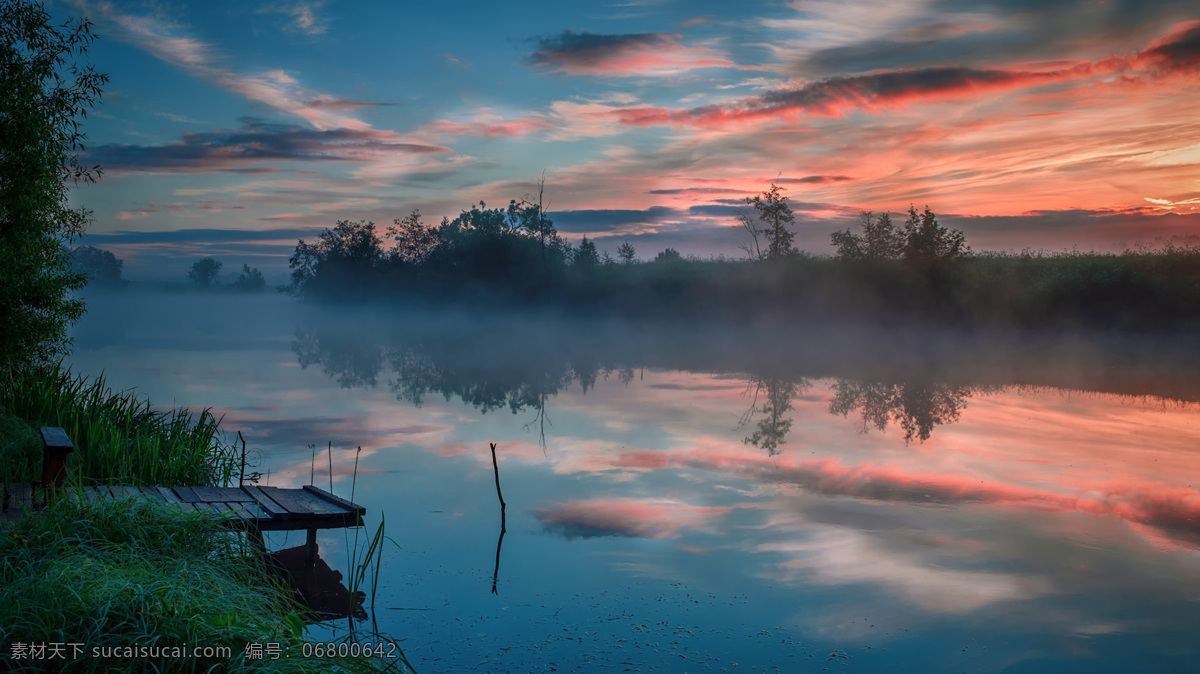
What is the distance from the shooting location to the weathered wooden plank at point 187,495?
308 inches

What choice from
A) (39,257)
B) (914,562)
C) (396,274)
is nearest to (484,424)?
(39,257)

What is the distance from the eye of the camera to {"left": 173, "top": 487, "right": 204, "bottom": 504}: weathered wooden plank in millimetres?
7824

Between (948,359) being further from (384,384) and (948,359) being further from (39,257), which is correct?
(39,257)

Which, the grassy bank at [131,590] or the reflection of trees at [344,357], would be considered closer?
the grassy bank at [131,590]

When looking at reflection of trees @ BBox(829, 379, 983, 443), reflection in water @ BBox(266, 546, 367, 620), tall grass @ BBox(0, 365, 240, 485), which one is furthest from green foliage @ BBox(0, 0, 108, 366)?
reflection of trees @ BBox(829, 379, 983, 443)

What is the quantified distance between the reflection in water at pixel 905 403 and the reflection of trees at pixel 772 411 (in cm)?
123

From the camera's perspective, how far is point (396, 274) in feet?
232

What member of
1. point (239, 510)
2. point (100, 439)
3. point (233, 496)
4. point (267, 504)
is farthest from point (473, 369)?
point (239, 510)

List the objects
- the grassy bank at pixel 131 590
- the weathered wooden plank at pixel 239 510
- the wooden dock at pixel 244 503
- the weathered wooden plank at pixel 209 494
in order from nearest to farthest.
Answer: the grassy bank at pixel 131 590 < the wooden dock at pixel 244 503 < the weathered wooden plank at pixel 239 510 < the weathered wooden plank at pixel 209 494

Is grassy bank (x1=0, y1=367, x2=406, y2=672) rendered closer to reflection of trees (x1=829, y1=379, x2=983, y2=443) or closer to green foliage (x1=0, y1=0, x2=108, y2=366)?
green foliage (x1=0, y1=0, x2=108, y2=366)

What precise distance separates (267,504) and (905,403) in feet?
58.1

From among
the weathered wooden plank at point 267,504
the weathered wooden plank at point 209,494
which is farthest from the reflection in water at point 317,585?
the weathered wooden plank at point 209,494

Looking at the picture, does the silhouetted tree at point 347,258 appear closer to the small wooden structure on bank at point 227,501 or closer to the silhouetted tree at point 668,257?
the silhouetted tree at point 668,257

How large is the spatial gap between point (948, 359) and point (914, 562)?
2697 cm
